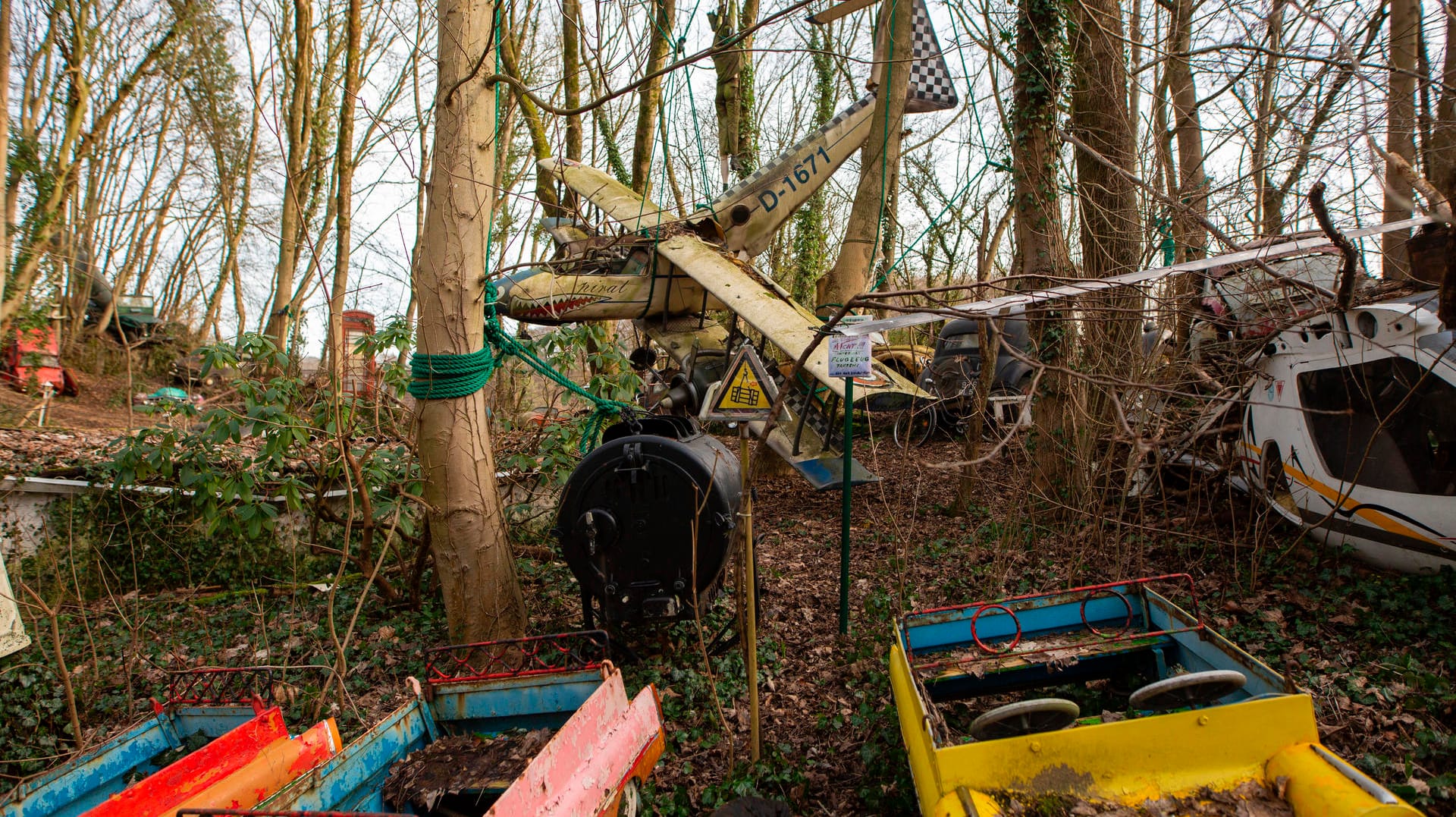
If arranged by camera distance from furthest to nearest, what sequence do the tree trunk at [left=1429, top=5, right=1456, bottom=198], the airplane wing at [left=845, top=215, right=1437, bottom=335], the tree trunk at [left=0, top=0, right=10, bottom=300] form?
the tree trunk at [left=0, top=0, right=10, bottom=300] → the tree trunk at [left=1429, top=5, right=1456, bottom=198] → the airplane wing at [left=845, top=215, right=1437, bottom=335]

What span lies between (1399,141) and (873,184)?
5913 mm

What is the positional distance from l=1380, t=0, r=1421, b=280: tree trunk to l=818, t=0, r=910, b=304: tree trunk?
211 inches

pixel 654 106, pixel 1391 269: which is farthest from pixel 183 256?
pixel 1391 269

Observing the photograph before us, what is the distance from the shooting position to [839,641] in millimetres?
5383

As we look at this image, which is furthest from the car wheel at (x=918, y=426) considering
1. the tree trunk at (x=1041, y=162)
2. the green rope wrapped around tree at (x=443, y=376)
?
the green rope wrapped around tree at (x=443, y=376)

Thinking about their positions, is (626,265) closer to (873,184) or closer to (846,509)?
(873,184)

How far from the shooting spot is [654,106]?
12961 millimetres

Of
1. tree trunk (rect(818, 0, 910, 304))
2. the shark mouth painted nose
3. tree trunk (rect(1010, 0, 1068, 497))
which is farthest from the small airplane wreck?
tree trunk (rect(1010, 0, 1068, 497))

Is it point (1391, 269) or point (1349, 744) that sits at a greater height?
point (1391, 269)

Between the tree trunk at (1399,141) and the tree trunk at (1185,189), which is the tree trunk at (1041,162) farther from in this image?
the tree trunk at (1399,141)

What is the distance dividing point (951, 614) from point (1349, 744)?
6.53 ft

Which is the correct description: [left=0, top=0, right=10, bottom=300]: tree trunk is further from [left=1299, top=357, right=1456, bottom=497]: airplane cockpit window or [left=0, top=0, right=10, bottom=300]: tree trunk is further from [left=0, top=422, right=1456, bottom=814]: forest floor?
[left=1299, top=357, right=1456, bottom=497]: airplane cockpit window

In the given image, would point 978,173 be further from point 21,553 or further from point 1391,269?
point 21,553

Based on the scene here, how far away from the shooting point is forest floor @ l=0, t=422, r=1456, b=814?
12.7 feet
